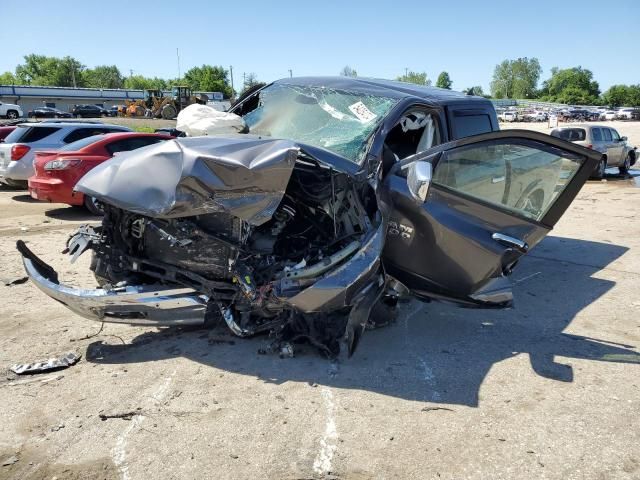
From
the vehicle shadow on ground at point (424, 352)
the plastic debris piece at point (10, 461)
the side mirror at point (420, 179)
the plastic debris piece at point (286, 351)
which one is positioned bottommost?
the vehicle shadow on ground at point (424, 352)

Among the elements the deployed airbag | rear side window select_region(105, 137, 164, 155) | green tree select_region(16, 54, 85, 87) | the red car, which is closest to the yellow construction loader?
rear side window select_region(105, 137, 164, 155)

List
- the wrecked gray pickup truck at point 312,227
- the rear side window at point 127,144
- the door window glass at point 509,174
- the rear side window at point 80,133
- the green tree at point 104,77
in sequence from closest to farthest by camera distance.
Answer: the wrecked gray pickup truck at point 312,227, the door window glass at point 509,174, the rear side window at point 127,144, the rear side window at point 80,133, the green tree at point 104,77

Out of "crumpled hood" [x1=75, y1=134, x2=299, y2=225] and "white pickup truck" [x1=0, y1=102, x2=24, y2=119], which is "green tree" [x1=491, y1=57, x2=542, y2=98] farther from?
"crumpled hood" [x1=75, y1=134, x2=299, y2=225]

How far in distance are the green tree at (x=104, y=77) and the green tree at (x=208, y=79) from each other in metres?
37.7

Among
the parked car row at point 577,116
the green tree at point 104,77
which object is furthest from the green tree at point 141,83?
the parked car row at point 577,116

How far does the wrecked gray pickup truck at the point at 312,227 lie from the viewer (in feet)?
11.1

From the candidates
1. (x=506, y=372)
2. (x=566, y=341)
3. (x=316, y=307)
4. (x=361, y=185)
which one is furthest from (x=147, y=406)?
(x=566, y=341)

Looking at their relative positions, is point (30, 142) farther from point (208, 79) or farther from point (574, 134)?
point (208, 79)

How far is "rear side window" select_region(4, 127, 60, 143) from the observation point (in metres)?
10.6

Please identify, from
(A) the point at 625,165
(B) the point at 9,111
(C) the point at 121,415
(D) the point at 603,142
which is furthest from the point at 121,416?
(B) the point at 9,111

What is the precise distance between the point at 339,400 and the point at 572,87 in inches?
5705

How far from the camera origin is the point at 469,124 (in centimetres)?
561

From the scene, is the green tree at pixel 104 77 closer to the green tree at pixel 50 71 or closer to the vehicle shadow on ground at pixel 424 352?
the green tree at pixel 50 71

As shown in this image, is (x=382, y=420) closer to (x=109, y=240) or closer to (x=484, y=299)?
(x=484, y=299)
